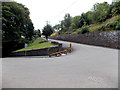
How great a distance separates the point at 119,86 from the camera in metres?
2.35

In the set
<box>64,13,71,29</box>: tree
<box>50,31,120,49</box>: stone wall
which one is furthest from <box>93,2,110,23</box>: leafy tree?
<box>64,13,71,29</box>: tree

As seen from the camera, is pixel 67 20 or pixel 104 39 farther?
pixel 67 20

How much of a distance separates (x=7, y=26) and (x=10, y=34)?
120 centimetres

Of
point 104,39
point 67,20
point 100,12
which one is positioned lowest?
point 104,39

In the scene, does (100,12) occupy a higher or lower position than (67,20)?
lower

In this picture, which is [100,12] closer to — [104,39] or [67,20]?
[104,39]

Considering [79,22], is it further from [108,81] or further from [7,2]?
[108,81]

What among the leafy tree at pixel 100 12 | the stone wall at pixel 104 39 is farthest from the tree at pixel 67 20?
the stone wall at pixel 104 39

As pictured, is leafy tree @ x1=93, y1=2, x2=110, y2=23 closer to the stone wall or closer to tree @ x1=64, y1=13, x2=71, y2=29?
the stone wall

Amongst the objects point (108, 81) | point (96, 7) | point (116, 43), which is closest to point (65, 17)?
point (96, 7)

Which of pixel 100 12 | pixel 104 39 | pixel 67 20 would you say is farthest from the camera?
pixel 67 20

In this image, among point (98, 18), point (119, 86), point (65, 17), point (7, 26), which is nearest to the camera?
point (119, 86)

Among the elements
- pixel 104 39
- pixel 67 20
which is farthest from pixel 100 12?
pixel 67 20

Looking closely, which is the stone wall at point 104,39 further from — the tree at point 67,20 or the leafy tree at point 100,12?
the tree at point 67,20
